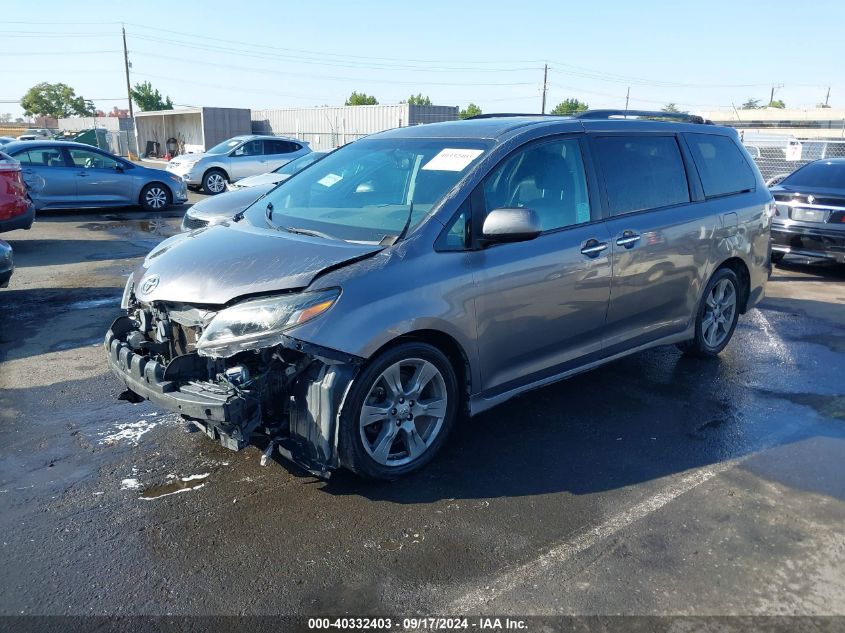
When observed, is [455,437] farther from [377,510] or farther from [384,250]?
[384,250]

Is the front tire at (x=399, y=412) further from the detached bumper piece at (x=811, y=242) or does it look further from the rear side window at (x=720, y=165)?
the detached bumper piece at (x=811, y=242)

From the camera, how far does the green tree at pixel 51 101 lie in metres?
97.6

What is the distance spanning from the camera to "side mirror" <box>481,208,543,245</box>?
149 inches

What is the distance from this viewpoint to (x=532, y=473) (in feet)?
12.9

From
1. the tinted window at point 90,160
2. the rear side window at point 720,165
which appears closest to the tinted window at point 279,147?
the tinted window at point 90,160

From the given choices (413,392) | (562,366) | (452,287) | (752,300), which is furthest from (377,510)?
(752,300)

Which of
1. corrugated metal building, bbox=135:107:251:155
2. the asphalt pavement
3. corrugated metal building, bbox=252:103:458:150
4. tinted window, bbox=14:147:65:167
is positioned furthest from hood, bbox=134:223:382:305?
corrugated metal building, bbox=135:107:251:155

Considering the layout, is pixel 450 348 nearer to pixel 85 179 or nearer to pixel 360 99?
pixel 85 179

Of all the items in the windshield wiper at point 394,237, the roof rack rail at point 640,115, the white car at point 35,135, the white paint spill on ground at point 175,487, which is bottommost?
the white paint spill on ground at point 175,487

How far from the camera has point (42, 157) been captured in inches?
542

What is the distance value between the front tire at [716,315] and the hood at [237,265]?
3.25 metres

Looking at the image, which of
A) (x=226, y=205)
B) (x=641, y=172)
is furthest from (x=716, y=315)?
(x=226, y=205)

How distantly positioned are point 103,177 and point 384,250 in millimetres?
12884

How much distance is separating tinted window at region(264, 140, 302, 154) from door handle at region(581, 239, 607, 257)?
1724cm
